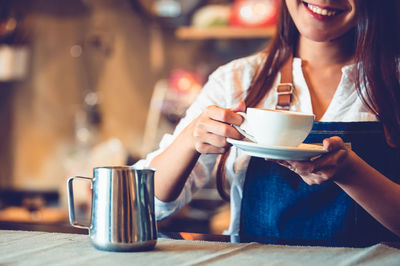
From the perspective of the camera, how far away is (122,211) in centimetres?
93

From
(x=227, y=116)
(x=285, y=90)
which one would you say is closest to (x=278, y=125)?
(x=227, y=116)

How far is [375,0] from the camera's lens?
1379 millimetres

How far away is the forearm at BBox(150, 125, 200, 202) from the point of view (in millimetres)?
1252

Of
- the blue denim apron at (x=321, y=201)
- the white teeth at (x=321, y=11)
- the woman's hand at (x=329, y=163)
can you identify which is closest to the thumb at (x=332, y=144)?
the woman's hand at (x=329, y=163)

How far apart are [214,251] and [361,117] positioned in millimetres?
627

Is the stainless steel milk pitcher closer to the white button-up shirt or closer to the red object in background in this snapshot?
the white button-up shirt

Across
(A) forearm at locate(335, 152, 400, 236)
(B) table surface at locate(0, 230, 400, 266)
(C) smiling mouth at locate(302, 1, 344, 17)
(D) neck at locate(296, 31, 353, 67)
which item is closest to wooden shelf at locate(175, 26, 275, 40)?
(D) neck at locate(296, 31, 353, 67)

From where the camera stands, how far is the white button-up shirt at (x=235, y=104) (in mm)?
1405

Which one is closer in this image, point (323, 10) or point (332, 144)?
point (332, 144)

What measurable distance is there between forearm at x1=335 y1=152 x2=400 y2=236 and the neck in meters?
0.42

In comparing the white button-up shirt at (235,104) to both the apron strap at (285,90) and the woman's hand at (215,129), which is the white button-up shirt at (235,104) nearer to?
the apron strap at (285,90)

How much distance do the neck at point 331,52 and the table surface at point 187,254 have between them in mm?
638

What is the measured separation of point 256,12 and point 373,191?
6.73ft

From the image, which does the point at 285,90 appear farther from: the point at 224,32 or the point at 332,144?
the point at 224,32
